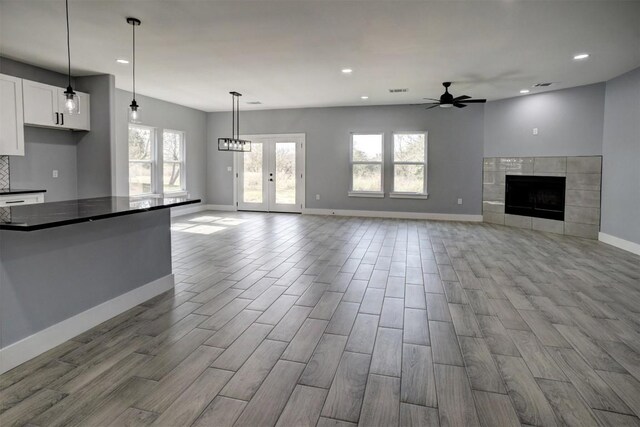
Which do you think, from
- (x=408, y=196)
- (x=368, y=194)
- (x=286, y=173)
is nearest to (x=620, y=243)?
(x=408, y=196)

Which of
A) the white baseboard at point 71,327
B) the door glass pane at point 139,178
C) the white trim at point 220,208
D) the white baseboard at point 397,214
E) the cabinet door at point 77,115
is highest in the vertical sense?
the cabinet door at point 77,115

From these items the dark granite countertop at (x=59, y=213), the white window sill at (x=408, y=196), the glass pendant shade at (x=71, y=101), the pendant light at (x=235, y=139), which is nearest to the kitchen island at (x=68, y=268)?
the dark granite countertop at (x=59, y=213)

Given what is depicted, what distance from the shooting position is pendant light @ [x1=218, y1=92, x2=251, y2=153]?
7668 mm

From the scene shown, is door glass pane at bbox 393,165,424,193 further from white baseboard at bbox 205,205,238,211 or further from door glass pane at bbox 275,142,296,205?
white baseboard at bbox 205,205,238,211

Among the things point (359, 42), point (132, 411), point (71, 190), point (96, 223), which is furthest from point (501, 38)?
point (71, 190)

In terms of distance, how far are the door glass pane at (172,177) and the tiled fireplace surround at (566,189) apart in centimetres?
741

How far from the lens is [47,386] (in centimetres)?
212

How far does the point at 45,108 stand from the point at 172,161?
12.3ft

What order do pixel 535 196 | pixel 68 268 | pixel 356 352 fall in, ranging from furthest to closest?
pixel 535 196, pixel 68 268, pixel 356 352

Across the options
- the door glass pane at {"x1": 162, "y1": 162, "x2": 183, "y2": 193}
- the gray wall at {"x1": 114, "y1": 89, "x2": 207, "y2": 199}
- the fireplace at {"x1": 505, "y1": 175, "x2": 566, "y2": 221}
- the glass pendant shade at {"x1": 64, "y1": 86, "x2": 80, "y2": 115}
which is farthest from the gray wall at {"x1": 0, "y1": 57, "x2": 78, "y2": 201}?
the fireplace at {"x1": 505, "y1": 175, "x2": 566, "y2": 221}

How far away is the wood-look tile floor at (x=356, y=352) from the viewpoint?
1936mm

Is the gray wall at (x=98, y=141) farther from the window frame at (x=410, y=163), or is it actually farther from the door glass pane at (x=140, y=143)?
the window frame at (x=410, y=163)

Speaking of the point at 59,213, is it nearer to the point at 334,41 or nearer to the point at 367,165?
the point at 334,41

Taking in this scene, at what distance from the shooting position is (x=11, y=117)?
5082 mm
